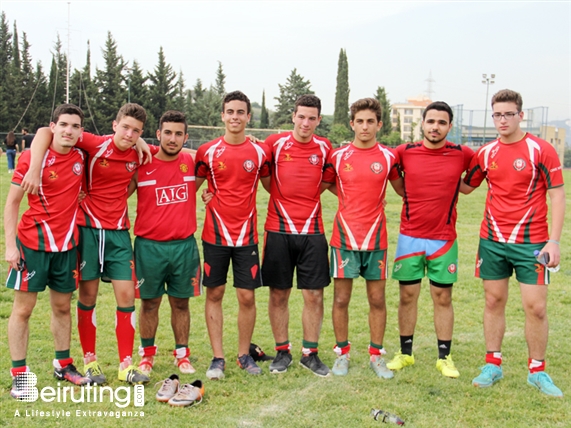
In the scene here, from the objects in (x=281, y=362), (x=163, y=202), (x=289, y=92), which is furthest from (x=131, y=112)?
(x=289, y=92)

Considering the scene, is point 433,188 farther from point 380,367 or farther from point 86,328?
point 86,328

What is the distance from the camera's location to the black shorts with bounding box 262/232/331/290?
212 inches

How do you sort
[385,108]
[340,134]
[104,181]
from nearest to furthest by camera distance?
[104,181]
[340,134]
[385,108]

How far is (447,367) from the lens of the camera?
5344 millimetres

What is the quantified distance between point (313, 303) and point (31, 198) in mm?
2655

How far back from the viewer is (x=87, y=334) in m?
5.05

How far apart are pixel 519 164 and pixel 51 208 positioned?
13.2 feet

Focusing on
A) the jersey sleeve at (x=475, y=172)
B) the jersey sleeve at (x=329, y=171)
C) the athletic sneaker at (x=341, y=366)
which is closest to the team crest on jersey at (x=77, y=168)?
the jersey sleeve at (x=329, y=171)

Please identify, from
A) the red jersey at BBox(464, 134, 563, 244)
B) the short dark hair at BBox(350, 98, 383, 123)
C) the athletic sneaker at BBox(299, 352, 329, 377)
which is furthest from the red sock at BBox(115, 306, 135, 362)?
the red jersey at BBox(464, 134, 563, 244)

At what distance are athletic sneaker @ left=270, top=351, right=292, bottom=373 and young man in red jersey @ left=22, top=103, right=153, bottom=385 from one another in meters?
1.16

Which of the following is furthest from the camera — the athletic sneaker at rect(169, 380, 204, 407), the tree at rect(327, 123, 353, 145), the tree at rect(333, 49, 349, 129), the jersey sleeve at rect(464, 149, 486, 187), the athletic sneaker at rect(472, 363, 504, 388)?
the tree at rect(333, 49, 349, 129)

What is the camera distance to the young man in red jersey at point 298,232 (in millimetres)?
5375

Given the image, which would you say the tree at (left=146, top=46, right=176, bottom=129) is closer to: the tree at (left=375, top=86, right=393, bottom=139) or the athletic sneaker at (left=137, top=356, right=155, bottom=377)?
the tree at (left=375, top=86, right=393, bottom=139)

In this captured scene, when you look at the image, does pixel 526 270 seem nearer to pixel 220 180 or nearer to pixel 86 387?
pixel 220 180
